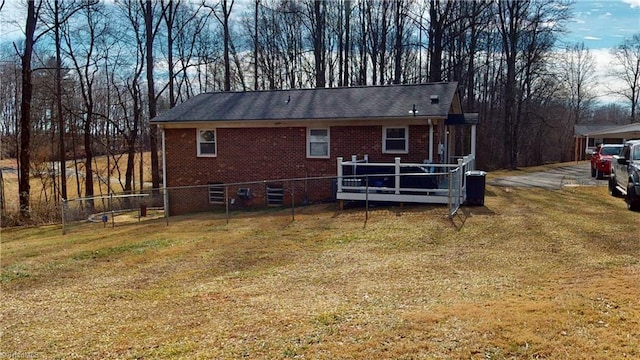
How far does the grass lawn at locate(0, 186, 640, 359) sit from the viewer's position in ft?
14.3

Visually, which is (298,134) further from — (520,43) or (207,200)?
(520,43)

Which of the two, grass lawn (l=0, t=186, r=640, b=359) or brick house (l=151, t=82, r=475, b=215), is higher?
brick house (l=151, t=82, r=475, b=215)

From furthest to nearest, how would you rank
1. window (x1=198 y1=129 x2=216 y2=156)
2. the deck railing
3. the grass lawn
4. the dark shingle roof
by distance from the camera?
1. window (x1=198 y1=129 x2=216 y2=156)
2. the dark shingle roof
3. the deck railing
4. the grass lawn

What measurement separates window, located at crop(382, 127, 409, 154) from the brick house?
0.11 ft

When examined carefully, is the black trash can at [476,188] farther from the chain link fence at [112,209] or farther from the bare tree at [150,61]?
the bare tree at [150,61]

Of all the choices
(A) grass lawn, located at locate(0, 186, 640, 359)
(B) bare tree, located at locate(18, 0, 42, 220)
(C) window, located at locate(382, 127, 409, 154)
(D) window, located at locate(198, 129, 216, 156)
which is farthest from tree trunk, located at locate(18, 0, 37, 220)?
(C) window, located at locate(382, 127, 409, 154)

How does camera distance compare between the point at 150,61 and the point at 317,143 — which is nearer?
the point at 317,143

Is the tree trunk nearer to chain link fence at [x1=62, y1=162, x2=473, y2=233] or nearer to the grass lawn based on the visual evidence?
chain link fence at [x1=62, y1=162, x2=473, y2=233]

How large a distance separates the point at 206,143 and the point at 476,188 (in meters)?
10.7

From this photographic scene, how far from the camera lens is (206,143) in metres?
18.5

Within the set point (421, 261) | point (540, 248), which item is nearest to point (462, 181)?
point (540, 248)

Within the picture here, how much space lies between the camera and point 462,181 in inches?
527

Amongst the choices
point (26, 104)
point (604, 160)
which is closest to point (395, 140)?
point (604, 160)

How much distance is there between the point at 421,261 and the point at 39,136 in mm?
30691
